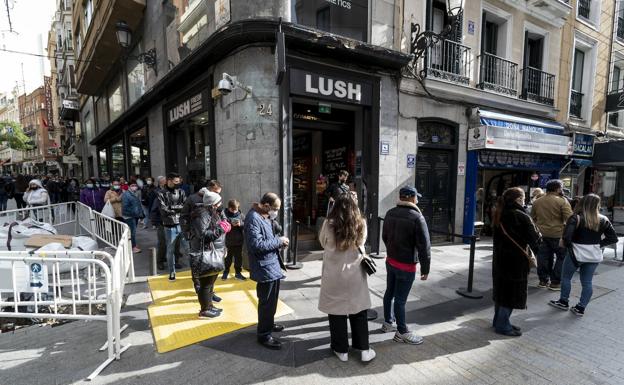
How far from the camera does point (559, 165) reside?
1130 cm

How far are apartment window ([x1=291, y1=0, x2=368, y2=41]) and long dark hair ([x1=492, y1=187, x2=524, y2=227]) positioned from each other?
5073mm

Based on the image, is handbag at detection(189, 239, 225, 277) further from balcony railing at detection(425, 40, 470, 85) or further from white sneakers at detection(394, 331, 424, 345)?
balcony railing at detection(425, 40, 470, 85)

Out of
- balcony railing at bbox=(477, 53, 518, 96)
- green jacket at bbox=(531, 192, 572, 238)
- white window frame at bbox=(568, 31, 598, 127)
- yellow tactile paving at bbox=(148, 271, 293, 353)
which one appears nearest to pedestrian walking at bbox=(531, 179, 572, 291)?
green jacket at bbox=(531, 192, 572, 238)

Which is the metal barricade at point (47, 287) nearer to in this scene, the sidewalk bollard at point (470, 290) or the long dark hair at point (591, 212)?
the sidewalk bollard at point (470, 290)

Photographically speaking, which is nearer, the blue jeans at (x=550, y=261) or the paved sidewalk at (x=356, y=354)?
the paved sidewalk at (x=356, y=354)

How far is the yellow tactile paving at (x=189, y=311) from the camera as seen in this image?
3.50 meters

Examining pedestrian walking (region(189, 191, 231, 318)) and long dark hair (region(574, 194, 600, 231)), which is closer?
pedestrian walking (region(189, 191, 231, 318))

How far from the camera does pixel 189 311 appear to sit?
4145 millimetres

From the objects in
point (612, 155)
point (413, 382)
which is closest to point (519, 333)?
point (413, 382)

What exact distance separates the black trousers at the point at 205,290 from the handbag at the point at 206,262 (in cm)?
17

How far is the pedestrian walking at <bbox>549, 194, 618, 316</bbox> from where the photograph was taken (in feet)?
13.3

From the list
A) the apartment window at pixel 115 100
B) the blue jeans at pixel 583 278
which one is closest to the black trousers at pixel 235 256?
the blue jeans at pixel 583 278

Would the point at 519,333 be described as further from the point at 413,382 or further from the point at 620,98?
the point at 620,98

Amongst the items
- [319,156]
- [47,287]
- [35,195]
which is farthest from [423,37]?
[35,195]
